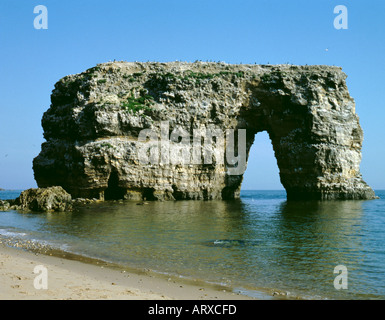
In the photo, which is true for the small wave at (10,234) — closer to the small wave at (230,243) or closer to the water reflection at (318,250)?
the small wave at (230,243)

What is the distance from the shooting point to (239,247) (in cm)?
1647

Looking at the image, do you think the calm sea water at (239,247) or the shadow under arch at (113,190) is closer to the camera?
the calm sea water at (239,247)

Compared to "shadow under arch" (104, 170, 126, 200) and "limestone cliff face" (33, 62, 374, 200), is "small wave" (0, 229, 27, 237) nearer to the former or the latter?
"limestone cliff face" (33, 62, 374, 200)

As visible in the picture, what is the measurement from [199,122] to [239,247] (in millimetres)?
34573

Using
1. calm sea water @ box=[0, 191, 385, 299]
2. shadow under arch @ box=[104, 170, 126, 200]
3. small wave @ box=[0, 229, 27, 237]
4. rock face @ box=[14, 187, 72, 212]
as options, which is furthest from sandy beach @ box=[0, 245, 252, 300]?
shadow under arch @ box=[104, 170, 126, 200]

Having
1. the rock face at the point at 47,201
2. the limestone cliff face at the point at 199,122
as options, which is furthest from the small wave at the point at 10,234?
the limestone cliff face at the point at 199,122

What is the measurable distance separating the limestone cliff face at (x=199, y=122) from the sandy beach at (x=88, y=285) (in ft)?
109

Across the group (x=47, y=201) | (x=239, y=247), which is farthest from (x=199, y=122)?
(x=239, y=247)

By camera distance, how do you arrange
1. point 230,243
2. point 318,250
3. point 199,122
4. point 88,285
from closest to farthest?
point 88,285, point 318,250, point 230,243, point 199,122

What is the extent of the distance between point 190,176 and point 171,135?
18.9 ft

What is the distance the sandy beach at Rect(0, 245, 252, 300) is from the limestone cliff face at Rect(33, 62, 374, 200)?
3336 cm

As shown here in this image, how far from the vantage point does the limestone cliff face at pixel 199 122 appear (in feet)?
151

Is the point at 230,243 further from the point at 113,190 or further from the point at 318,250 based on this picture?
the point at 113,190

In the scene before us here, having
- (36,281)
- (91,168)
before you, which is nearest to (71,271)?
(36,281)
